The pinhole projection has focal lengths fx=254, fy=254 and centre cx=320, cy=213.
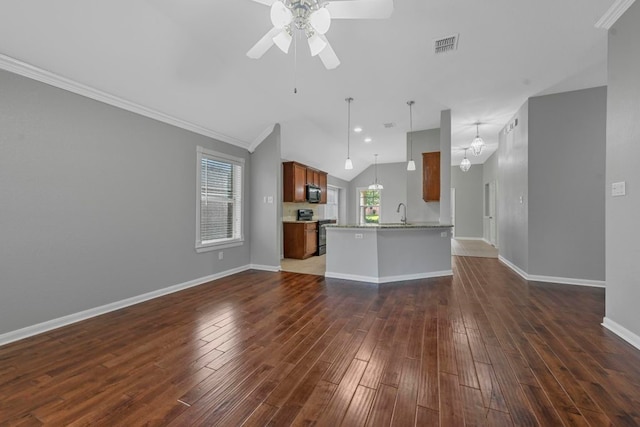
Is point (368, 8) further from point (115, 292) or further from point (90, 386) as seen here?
point (115, 292)

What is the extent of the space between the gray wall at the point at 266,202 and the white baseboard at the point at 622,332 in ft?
14.3

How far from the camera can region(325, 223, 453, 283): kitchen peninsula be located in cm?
407

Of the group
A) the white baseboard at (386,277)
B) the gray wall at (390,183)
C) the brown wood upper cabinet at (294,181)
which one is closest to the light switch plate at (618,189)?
the white baseboard at (386,277)

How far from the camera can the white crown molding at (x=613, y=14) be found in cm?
222

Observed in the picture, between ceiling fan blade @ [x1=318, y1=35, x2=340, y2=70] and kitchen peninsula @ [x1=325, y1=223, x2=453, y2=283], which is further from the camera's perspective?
kitchen peninsula @ [x1=325, y1=223, x2=453, y2=283]

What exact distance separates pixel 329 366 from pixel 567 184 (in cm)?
454

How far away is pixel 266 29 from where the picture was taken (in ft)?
8.50

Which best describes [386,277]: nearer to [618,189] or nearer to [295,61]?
[618,189]

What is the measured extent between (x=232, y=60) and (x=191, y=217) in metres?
2.29

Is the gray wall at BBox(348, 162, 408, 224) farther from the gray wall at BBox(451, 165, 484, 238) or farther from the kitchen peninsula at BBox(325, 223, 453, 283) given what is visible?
the kitchen peninsula at BBox(325, 223, 453, 283)

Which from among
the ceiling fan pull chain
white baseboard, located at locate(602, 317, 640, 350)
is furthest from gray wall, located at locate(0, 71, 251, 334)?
white baseboard, located at locate(602, 317, 640, 350)

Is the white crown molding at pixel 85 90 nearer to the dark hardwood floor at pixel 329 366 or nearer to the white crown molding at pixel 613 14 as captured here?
the dark hardwood floor at pixel 329 366

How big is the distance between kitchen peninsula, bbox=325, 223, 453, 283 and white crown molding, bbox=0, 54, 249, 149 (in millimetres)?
2793

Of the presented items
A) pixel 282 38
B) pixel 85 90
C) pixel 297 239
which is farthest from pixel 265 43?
pixel 297 239
